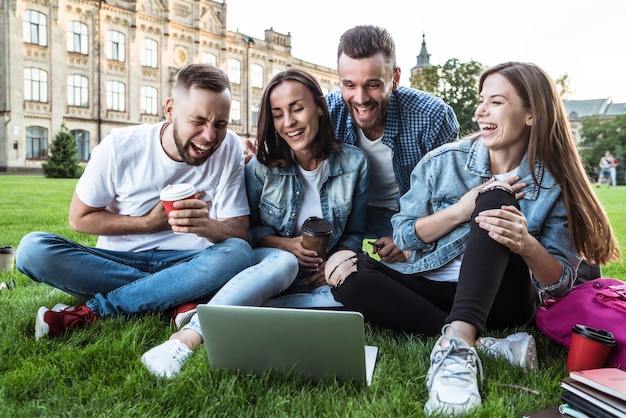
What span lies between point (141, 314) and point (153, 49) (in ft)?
94.6

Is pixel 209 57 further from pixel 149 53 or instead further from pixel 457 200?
pixel 457 200

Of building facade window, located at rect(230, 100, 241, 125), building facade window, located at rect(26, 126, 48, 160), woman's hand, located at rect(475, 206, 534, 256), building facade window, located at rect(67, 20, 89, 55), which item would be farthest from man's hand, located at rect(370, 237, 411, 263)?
building facade window, located at rect(230, 100, 241, 125)

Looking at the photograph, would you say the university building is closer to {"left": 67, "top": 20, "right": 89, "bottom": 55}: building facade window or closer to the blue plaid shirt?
{"left": 67, "top": 20, "right": 89, "bottom": 55}: building facade window

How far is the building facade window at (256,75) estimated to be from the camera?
3297 cm

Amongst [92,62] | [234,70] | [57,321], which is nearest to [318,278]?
[57,321]

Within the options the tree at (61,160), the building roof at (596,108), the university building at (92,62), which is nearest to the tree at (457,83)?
the university building at (92,62)

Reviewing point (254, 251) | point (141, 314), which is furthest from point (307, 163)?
point (141, 314)

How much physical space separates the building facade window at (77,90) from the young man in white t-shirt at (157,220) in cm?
2600

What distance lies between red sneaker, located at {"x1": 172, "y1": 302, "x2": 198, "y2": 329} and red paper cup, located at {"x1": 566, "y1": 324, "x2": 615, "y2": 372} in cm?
151

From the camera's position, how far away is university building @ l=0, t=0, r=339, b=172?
23.9 m

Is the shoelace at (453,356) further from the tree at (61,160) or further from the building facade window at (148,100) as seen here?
the building facade window at (148,100)

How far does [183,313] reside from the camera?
2326mm

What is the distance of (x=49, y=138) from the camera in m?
25.2

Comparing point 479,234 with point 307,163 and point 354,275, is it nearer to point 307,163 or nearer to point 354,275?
point 354,275
